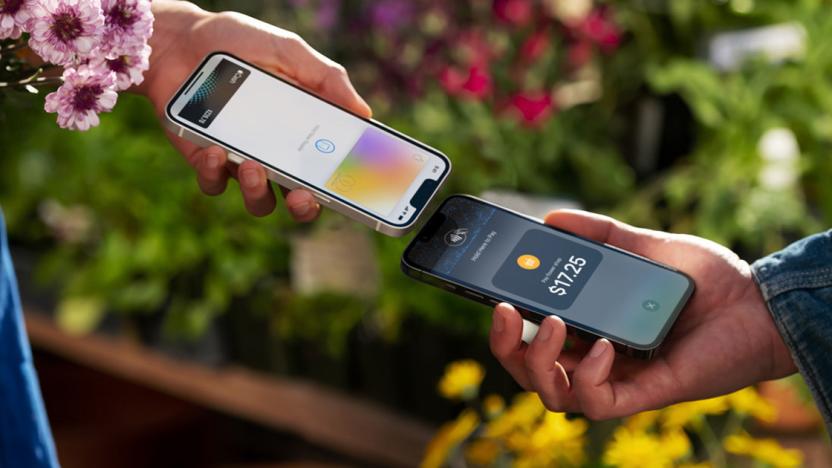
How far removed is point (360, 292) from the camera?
181cm

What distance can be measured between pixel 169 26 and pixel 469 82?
1027 millimetres

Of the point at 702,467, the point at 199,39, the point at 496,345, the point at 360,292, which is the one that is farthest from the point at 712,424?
the point at 199,39

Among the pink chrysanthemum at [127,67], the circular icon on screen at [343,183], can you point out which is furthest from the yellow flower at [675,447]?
the pink chrysanthemum at [127,67]

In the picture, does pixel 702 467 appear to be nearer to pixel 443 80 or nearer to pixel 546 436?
pixel 546 436

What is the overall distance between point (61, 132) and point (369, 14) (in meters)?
0.66

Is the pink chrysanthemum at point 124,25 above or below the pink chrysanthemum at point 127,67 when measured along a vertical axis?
above

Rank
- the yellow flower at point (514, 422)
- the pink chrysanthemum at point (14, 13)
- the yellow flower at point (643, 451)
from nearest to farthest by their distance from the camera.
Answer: the pink chrysanthemum at point (14, 13) < the yellow flower at point (643, 451) < the yellow flower at point (514, 422)

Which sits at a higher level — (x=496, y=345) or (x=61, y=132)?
(x=496, y=345)

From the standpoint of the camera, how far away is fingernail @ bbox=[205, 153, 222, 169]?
36.0 inches

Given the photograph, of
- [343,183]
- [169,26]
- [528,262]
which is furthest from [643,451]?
[169,26]

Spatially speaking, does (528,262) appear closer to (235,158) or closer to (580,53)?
(235,158)

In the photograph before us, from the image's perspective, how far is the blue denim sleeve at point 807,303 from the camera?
2.70 ft

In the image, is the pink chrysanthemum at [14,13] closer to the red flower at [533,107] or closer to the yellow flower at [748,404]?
the yellow flower at [748,404]

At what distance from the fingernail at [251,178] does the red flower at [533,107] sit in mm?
1101
